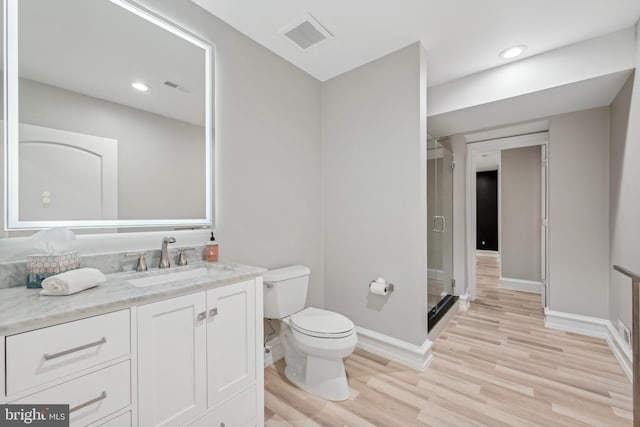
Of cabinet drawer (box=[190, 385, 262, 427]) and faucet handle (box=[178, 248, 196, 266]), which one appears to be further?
faucet handle (box=[178, 248, 196, 266])

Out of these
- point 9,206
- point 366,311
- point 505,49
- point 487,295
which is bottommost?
point 487,295

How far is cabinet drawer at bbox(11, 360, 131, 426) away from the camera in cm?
82

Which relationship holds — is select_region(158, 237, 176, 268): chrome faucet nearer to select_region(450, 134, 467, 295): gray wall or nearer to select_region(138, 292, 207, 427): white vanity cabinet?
select_region(138, 292, 207, 427): white vanity cabinet

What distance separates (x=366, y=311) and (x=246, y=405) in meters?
1.29

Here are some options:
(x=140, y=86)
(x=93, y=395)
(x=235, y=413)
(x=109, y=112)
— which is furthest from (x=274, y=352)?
(x=140, y=86)

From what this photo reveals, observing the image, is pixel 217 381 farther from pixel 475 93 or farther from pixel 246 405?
pixel 475 93

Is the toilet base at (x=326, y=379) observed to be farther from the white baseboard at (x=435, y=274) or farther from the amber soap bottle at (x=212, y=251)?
the white baseboard at (x=435, y=274)

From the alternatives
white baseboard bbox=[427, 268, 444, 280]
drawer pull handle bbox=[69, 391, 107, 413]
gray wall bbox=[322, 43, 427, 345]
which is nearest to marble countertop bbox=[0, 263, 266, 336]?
drawer pull handle bbox=[69, 391, 107, 413]

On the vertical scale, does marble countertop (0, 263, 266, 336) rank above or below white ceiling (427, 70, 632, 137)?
below

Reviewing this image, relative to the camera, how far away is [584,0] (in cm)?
170

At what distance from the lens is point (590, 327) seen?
2.61 meters

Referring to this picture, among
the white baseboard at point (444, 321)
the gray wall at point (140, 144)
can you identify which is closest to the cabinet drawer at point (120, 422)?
the gray wall at point (140, 144)

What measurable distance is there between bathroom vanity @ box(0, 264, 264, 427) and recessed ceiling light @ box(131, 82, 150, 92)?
1.04 m

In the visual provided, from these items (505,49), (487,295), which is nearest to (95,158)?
(505,49)
